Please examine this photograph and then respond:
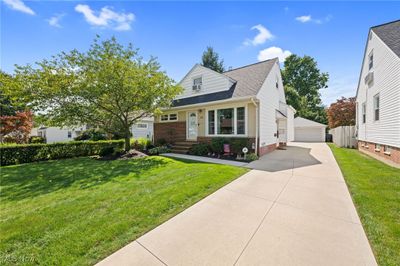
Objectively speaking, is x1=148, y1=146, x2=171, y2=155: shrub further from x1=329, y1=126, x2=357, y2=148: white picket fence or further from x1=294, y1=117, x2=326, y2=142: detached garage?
x1=294, y1=117, x2=326, y2=142: detached garage

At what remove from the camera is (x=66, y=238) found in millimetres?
2607

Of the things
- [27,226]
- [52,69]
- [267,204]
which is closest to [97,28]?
[52,69]

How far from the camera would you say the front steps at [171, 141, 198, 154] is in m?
11.9

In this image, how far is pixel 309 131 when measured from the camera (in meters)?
24.3

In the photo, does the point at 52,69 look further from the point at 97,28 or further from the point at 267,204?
the point at 267,204

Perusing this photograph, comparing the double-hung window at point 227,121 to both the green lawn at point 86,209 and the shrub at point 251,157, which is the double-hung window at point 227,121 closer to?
the shrub at point 251,157

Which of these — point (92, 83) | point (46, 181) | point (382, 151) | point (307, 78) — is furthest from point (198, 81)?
point (307, 78)

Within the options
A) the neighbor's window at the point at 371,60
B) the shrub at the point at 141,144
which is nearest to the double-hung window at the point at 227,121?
the shrub at the point at 141,144

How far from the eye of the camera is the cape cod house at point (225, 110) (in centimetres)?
980

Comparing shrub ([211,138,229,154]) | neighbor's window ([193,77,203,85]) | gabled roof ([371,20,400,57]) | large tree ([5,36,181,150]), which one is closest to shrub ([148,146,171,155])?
large tree ([5,36,181,150])

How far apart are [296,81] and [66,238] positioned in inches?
1728

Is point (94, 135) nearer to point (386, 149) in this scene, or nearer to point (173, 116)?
point (173, 116)

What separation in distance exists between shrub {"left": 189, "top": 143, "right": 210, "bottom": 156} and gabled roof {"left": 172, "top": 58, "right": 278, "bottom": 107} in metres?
2.87

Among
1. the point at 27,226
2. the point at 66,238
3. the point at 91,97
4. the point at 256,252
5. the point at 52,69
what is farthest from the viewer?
the point at 91,97
